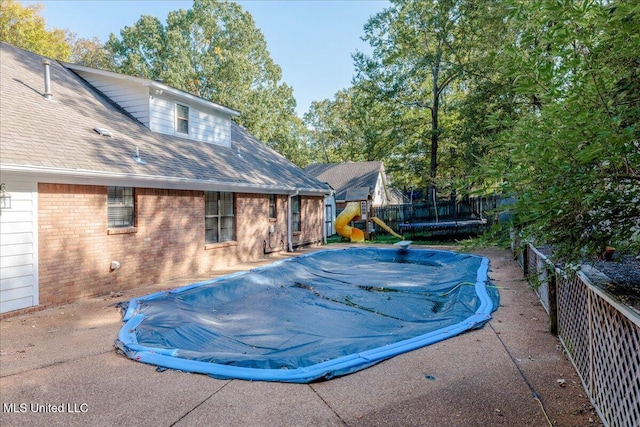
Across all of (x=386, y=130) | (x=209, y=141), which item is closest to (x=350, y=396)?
(x=209, y=141)

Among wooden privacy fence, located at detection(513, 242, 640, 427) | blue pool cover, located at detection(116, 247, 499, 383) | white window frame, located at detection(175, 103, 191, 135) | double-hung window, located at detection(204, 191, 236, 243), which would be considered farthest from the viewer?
white window frame, located at detection(175, 103, 191, 135)

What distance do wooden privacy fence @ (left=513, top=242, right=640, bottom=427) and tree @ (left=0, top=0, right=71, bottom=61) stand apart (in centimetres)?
2711

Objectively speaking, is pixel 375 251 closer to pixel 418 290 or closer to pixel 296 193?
pixel 296 193

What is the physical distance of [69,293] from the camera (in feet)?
23.0

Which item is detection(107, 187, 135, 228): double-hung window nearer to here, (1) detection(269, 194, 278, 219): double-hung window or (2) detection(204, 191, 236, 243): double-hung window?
(2) detection(204, 191, 236, 243): double-hung window

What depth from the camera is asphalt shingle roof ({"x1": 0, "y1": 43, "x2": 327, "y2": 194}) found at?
6.64 meters

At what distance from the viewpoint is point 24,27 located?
20859 mm

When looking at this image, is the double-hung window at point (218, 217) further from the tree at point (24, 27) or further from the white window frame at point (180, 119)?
the tree at point (24, 27)

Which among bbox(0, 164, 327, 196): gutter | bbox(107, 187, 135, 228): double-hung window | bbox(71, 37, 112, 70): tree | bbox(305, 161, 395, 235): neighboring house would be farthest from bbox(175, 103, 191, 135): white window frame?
bbox(71, 37, 112, 70): tree

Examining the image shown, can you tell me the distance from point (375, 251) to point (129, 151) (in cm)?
900

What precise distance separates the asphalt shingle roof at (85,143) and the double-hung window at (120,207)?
1.93 ft

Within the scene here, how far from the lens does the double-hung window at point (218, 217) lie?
10.6 meters

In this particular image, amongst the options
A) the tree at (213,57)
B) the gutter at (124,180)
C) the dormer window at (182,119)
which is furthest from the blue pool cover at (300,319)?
the tree at (213,57)

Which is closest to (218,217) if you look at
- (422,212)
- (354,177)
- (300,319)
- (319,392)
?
(300,319)
